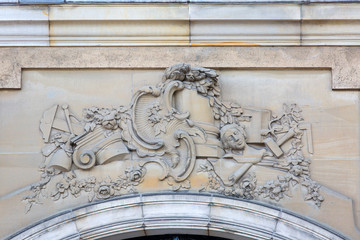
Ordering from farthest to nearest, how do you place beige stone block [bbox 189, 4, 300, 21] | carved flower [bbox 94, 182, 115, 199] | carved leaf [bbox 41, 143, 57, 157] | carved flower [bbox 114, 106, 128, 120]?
beige stone block [bbox 189, 4, 300, 21] < carved flower [bbox 114, 106, 128, 120] < carved leaf [bbox 41, 143, 57, 157] < carved flower [bbox 94, 182, 115, 199]

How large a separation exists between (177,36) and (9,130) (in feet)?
6.43

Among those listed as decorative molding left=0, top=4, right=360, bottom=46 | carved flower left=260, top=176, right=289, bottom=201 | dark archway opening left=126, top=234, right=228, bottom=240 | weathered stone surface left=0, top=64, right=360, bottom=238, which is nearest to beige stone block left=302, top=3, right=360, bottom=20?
decorative molding left=0, top=4, right=360, bottom=46

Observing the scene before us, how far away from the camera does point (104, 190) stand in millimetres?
9242

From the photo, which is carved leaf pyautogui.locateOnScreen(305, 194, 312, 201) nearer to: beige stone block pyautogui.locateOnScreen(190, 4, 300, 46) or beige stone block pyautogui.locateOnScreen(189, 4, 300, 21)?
beige stone block pyautogui.locateOnScreen(190, 4, 300, 46)

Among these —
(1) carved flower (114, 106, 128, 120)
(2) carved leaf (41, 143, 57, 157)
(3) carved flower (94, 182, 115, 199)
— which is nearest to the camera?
(3) carved flower (94, 182, 115, 199)

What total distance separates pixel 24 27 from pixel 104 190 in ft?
6.21

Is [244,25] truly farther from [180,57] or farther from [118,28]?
[118,28]

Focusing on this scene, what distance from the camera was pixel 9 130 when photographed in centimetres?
945

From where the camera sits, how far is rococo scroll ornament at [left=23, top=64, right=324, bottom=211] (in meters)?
9.28

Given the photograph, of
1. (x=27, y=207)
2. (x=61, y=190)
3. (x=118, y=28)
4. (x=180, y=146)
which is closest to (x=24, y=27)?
(x=118, y=28)

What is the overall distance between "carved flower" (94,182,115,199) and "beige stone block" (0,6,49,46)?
1595 mm

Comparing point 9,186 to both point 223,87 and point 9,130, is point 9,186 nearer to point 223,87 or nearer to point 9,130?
point 9,130

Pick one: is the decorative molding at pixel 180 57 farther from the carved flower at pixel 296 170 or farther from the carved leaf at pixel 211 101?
the carved flower at pixel 296 170

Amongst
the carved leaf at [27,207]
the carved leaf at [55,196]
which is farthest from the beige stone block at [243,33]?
the carved leaf at [27,207]
